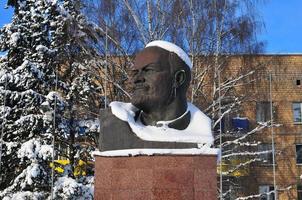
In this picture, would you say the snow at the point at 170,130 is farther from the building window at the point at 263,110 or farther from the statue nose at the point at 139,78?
the building window at the point at 263,110

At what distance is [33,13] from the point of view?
11.8 m

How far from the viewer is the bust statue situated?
485 centimetres

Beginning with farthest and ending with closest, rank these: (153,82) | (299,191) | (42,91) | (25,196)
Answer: (299,191) < (42,91) < (25,196) < (153,82)

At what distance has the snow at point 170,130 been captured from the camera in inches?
187

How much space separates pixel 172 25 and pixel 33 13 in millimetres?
3851

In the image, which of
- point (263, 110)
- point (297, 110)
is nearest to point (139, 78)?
point (263, 110)

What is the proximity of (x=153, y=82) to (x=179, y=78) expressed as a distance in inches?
12.6

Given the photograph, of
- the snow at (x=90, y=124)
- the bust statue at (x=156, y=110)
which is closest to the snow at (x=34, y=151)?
the snow at (x=90, y=124)

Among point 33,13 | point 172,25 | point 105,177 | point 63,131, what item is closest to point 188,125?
point 105,177

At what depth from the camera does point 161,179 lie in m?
4.60

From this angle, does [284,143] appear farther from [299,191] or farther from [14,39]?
[14,39]

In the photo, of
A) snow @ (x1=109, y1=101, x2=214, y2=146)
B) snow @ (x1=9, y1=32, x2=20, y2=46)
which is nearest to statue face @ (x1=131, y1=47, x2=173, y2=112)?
snow @ (x1=109, y1=101, x2=214, y2=146)

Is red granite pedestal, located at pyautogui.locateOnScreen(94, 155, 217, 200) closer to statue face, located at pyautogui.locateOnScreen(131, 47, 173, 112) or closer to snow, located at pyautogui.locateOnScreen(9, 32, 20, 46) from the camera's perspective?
statue face, located at pyautogui.locateOnScreen(131, 47, 173, 112)

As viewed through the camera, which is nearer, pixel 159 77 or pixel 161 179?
pixel 161 179
